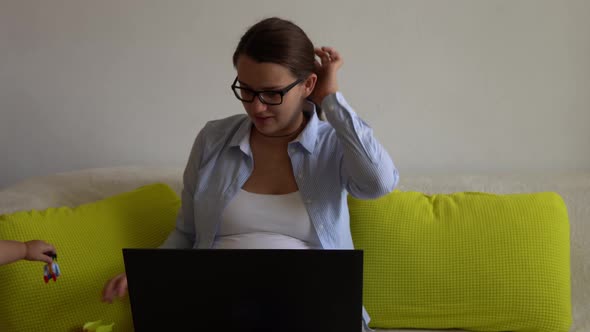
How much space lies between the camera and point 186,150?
81.4 inches

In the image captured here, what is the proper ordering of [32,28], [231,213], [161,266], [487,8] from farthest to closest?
[32,28] → [487,8] → [231,213] → [161,266]

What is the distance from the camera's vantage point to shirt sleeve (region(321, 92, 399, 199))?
4.41 feet

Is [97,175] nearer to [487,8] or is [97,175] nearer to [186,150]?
[186,150]

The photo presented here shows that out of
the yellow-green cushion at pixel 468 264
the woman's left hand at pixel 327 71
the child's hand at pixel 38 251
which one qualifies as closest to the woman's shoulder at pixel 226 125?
the woman's left hand at pixel 327 71

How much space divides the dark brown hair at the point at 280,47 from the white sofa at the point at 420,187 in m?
0.58

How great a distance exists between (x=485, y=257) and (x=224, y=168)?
677 mm

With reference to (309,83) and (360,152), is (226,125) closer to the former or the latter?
(309,83)

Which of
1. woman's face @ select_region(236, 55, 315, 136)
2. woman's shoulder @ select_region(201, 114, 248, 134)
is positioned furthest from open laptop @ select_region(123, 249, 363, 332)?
woman's shoulder @ select_region(201, 114, 248, 134)

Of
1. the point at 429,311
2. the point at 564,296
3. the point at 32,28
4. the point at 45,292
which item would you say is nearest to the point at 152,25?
the point at 32,28

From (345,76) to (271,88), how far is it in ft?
2.08

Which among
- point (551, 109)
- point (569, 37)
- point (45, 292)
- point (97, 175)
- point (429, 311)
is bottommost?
point (429, 311)

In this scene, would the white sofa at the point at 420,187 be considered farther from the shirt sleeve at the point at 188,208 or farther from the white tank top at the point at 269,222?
the white tank top at the point at 269,222

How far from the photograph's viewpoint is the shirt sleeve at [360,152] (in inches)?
52.9

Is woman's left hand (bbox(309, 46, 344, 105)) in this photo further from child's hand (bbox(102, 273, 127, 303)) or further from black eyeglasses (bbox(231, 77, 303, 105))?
child's hand (bbox(102, 273, 127, 303))
